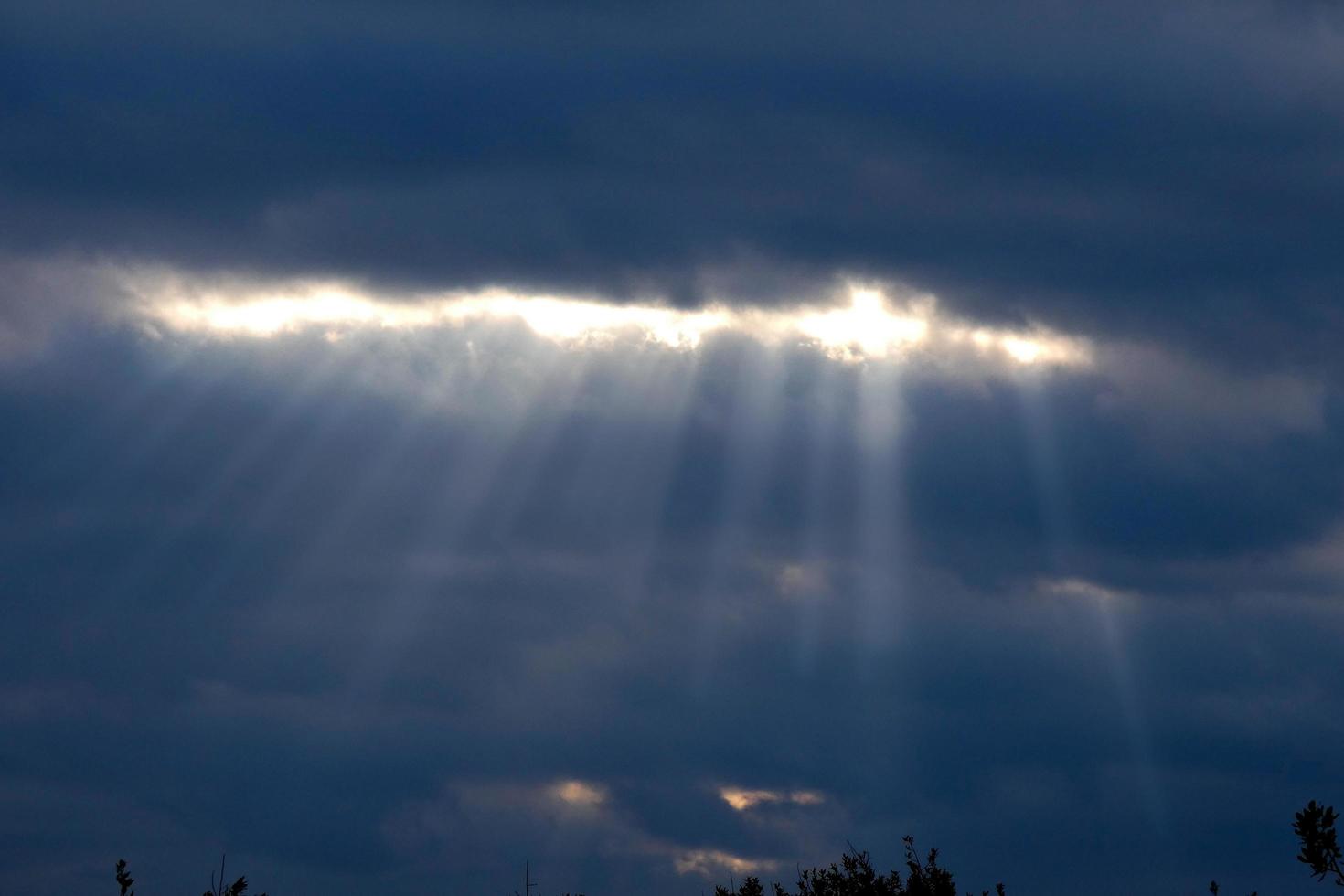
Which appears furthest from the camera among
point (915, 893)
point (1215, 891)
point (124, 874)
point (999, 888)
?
point (915, 893)

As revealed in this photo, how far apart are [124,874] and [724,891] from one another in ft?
98.1

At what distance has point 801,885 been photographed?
175ft

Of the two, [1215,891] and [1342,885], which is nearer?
[1342,885]

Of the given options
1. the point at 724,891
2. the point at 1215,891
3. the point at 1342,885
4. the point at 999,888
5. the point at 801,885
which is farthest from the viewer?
the point at 724,891

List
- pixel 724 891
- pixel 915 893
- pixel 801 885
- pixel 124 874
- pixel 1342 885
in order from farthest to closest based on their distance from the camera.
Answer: pixel 724 891
pixel 801 885
pixel 915 893
pixel 124 874
pixel 1342 885

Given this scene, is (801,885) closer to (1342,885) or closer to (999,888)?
(999,888)

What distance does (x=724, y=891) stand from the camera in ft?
192

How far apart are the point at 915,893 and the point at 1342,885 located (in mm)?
20478

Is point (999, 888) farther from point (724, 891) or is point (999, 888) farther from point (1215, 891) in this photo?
point (724, 891)

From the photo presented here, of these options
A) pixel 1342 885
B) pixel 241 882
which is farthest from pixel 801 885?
A: pixel 1342 885

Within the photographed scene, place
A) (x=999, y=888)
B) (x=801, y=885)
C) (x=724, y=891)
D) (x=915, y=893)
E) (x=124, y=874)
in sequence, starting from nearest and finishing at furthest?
(x=124, y=874)
(x=999, y=888)
(x=915, y=893)
(x=801, y=885)
(x=724, y=891)

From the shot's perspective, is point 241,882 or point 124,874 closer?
point 124,874

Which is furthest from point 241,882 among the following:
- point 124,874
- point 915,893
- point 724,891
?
point 724,891

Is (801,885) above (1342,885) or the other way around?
above
